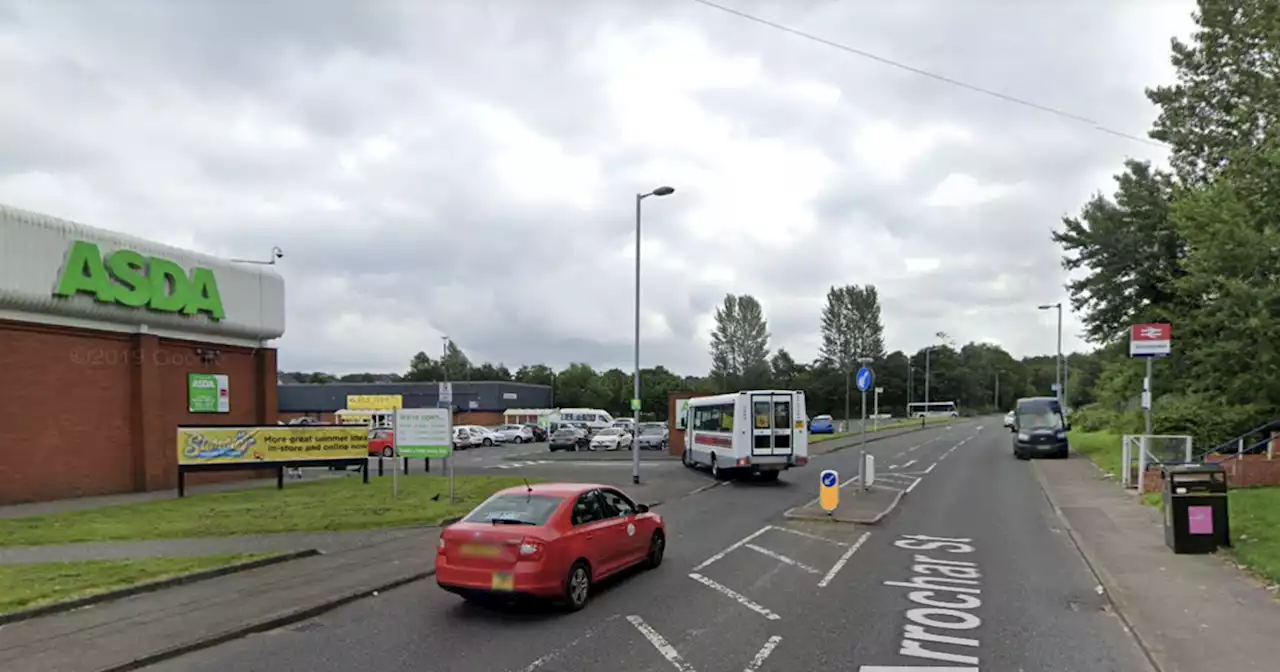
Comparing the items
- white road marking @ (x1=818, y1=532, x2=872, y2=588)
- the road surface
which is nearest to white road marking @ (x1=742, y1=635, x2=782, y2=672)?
→ the road surface

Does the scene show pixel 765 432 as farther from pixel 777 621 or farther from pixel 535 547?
pixel 535 547

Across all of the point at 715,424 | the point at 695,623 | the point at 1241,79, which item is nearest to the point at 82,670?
the point at 695,623

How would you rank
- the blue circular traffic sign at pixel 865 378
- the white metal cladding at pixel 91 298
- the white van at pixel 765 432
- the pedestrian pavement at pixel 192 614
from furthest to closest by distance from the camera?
the white van at pixel 765 432, the white metal cladding at pixel 91 298, the blue circular traffic sign at pixel 865 378, the pedestrian pavement at pixel 192 614

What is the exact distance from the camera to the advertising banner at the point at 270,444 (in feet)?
74.8

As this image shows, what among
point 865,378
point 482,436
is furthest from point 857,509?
point 482,436

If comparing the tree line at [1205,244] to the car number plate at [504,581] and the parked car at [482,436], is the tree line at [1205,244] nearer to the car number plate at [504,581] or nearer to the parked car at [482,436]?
the car number plate at [504,581]

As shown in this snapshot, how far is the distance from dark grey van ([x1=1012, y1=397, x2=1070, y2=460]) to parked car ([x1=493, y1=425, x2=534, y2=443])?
1395 inches

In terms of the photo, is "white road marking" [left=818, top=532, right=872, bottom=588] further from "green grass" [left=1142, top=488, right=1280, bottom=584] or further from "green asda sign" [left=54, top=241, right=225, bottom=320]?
"green asda sign" [left=54, top=241, right=225, bottom=320]

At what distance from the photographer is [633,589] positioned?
1033 cm

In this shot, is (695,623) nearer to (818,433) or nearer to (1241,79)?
(1241,79)

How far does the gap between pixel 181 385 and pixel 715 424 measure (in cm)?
1697

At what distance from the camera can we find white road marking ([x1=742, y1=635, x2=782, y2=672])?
702cm

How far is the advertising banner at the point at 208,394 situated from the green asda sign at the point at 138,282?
6.70 ft

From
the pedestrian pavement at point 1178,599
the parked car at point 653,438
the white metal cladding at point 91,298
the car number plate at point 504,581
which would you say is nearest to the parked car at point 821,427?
the parked car at point 653,438
